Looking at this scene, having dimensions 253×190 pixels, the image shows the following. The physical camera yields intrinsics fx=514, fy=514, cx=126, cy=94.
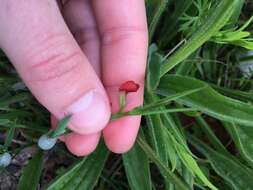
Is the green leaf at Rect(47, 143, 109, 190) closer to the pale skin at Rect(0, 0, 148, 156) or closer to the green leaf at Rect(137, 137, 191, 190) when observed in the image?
the pale skin at Rect(0, 0, 148, 156)

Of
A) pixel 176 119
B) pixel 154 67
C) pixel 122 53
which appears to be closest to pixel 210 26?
pixel 154 67

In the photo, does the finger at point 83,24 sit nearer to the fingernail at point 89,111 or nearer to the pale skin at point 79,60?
the pale skin at point 79,60

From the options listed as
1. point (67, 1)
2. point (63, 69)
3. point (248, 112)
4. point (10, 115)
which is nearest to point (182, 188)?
point (248, 112)

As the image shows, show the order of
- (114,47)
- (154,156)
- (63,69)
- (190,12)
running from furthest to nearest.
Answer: (190,12) → (114,47) → (154,156) → (63,69)

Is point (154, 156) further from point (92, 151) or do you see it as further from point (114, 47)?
point (114, 47)

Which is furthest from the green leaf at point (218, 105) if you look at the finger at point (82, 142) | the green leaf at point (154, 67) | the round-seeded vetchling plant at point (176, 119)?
the finger at point (82, 142)

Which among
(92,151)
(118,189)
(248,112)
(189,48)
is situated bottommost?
(118,189)
